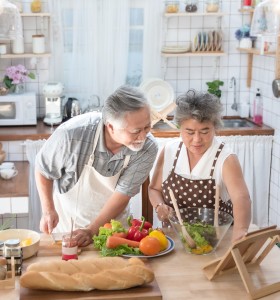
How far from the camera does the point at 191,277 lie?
83.7 inches

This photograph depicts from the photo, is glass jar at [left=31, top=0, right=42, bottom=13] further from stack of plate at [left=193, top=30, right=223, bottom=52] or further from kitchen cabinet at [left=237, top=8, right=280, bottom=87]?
kitchen cabinet at [left=237, top=8, right=280, bottom=87]

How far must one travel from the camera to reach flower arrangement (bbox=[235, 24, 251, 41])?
502 cm

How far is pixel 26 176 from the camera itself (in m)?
4.13

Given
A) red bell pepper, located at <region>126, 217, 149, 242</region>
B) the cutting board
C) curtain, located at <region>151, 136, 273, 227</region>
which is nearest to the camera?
the cutting board

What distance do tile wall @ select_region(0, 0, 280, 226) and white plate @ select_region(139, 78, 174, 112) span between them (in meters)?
0.21

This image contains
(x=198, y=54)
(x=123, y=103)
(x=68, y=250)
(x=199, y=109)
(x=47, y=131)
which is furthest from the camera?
(x=198, y=54)

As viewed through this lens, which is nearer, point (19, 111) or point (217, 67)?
point (19, 111)

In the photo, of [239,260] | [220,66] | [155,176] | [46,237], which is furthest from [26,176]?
[239,260]

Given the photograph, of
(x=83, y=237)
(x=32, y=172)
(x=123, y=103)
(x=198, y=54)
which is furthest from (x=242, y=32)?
(x=83, y=237)

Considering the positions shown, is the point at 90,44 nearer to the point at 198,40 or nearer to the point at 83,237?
the point at 198,40

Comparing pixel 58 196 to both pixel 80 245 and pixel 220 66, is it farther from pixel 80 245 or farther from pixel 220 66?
pixel 220 66

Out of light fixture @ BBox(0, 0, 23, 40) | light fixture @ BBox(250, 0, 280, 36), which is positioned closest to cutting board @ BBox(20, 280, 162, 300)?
light fixture @ BBox(0, 0, 23, 40)

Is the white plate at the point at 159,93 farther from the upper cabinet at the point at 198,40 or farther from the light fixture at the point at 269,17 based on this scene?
the light fixture at the point at 269,17

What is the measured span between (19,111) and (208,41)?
167 cm
